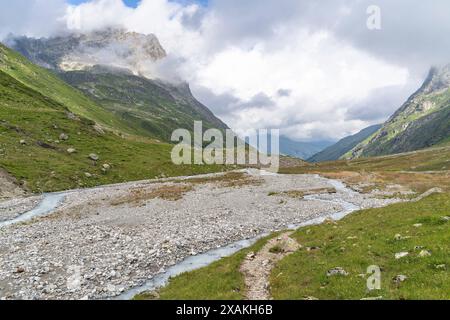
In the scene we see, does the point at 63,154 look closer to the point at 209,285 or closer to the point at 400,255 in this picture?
the point at 209,285

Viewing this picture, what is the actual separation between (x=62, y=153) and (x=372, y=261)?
104 meters

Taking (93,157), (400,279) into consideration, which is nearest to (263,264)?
(400,279)

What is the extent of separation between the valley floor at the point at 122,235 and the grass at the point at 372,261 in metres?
9.59

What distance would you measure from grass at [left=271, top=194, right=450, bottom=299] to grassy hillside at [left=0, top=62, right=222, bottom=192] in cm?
7264

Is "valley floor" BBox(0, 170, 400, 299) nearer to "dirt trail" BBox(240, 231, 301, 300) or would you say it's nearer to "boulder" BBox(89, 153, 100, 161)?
"dirt trail" BBox(240, 231, 301, 300)

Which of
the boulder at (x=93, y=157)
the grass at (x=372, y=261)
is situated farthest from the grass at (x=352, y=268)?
the boulder at (x=93, y=157)

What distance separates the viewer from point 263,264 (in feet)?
83.4
